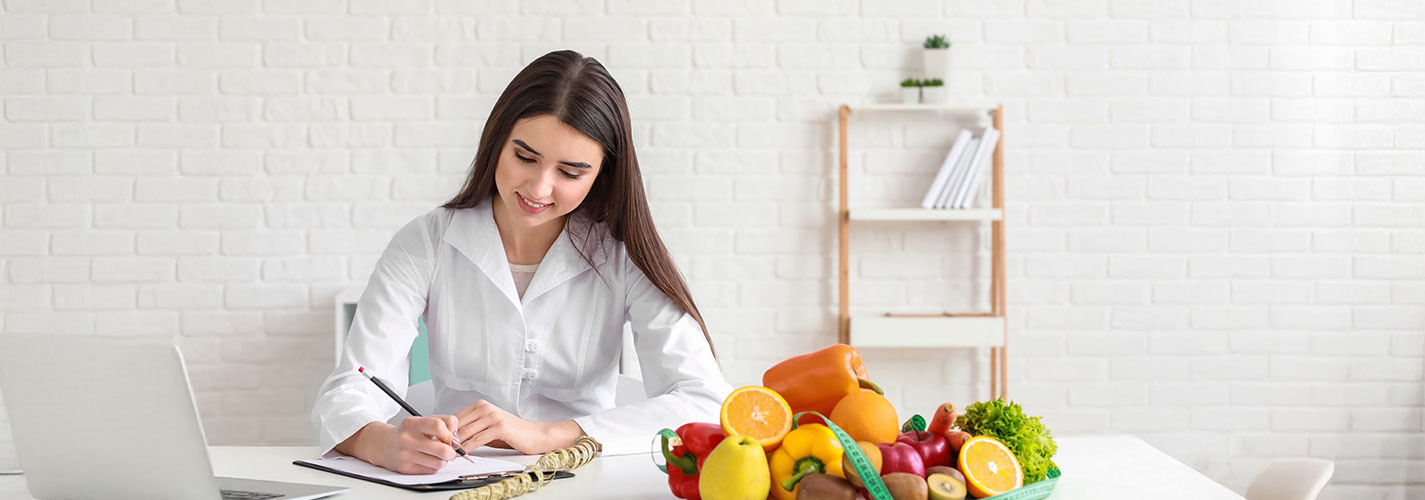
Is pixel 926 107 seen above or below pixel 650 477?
above

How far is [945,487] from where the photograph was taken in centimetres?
96

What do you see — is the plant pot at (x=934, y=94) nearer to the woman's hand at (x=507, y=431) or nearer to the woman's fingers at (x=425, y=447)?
the woman's hand at (x=507, y=431)

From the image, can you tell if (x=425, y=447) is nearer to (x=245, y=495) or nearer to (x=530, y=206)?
(x=245, y=495)

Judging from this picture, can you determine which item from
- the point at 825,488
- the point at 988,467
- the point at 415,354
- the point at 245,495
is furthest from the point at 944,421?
the point at 415,354

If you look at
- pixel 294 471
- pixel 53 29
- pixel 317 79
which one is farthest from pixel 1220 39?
pixel 53 29

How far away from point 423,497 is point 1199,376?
8.88ft

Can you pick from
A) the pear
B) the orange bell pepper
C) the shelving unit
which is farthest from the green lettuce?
the shelving unit

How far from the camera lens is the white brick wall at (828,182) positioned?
2980mm

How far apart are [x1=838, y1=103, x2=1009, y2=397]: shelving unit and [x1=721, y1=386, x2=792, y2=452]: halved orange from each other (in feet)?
6.39

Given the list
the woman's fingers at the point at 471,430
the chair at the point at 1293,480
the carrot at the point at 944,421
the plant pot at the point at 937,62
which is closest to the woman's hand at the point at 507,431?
the woman's fingers at the point at 471,430

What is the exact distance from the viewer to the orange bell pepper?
3.65ft

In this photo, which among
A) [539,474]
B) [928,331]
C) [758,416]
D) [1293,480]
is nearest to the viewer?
[758,416]

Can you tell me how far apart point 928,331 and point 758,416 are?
2.03 meters

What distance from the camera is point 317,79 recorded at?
9.84 feet
